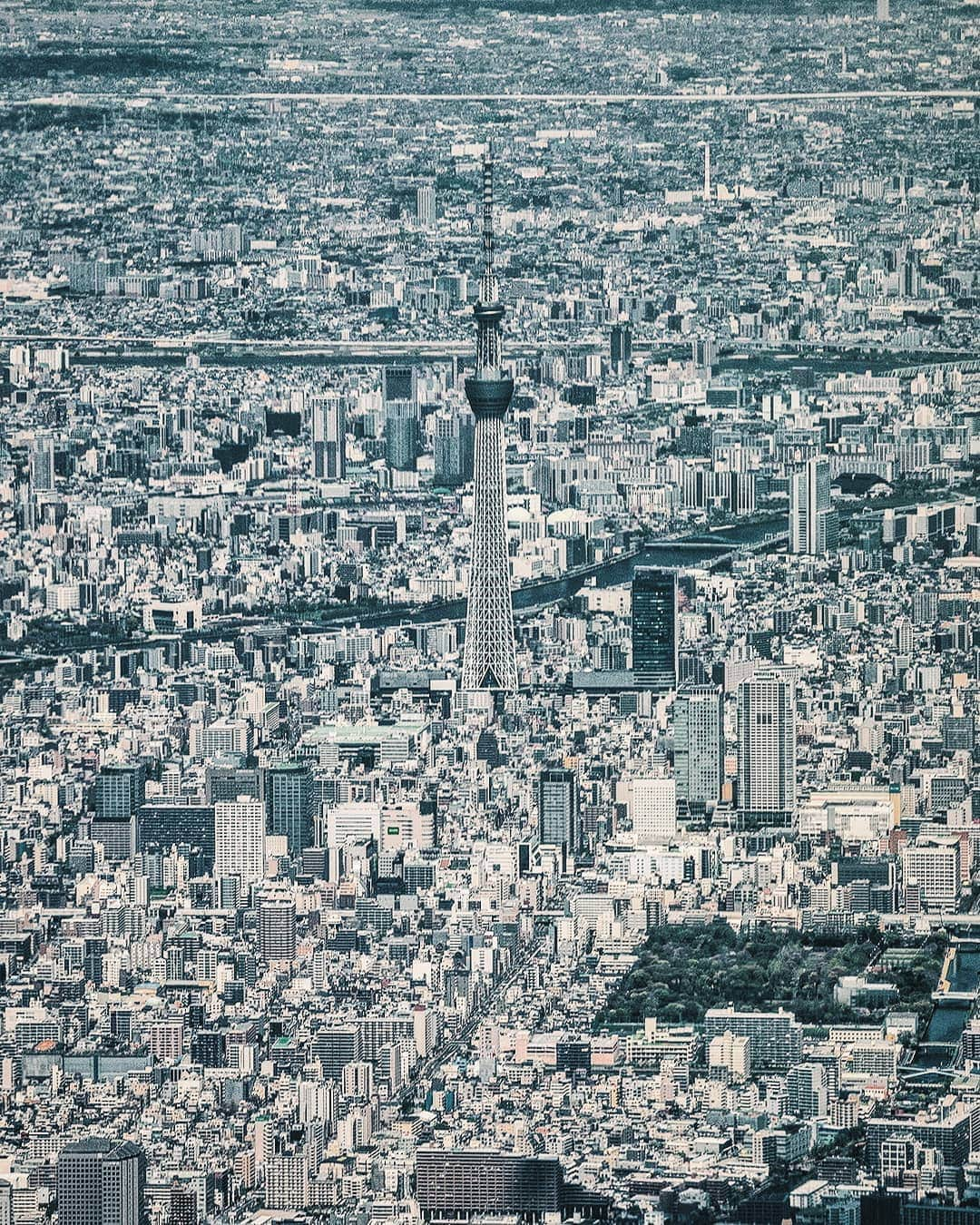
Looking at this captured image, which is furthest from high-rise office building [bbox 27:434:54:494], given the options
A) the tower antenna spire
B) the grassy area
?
the grassy area

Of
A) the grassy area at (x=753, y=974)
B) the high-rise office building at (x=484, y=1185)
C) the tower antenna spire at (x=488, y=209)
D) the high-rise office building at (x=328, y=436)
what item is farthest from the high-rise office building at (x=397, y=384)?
the high-rise office building at (x=484, y=1185)

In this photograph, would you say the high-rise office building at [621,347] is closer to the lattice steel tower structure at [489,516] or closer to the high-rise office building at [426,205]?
the lattice steel tower structure at [489,516]

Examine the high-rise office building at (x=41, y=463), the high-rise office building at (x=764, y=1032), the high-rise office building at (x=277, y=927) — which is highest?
the high-rise office building at (x=764, y=1032)

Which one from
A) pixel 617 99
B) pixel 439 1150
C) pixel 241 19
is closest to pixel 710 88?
pixel 617 99

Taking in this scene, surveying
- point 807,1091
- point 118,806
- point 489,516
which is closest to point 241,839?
point 118,806

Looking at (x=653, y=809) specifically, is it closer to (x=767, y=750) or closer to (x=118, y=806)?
(x=767, y=750)

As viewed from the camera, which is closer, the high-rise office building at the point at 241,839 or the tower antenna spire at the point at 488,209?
the high-rise office building at the point at 241,839
